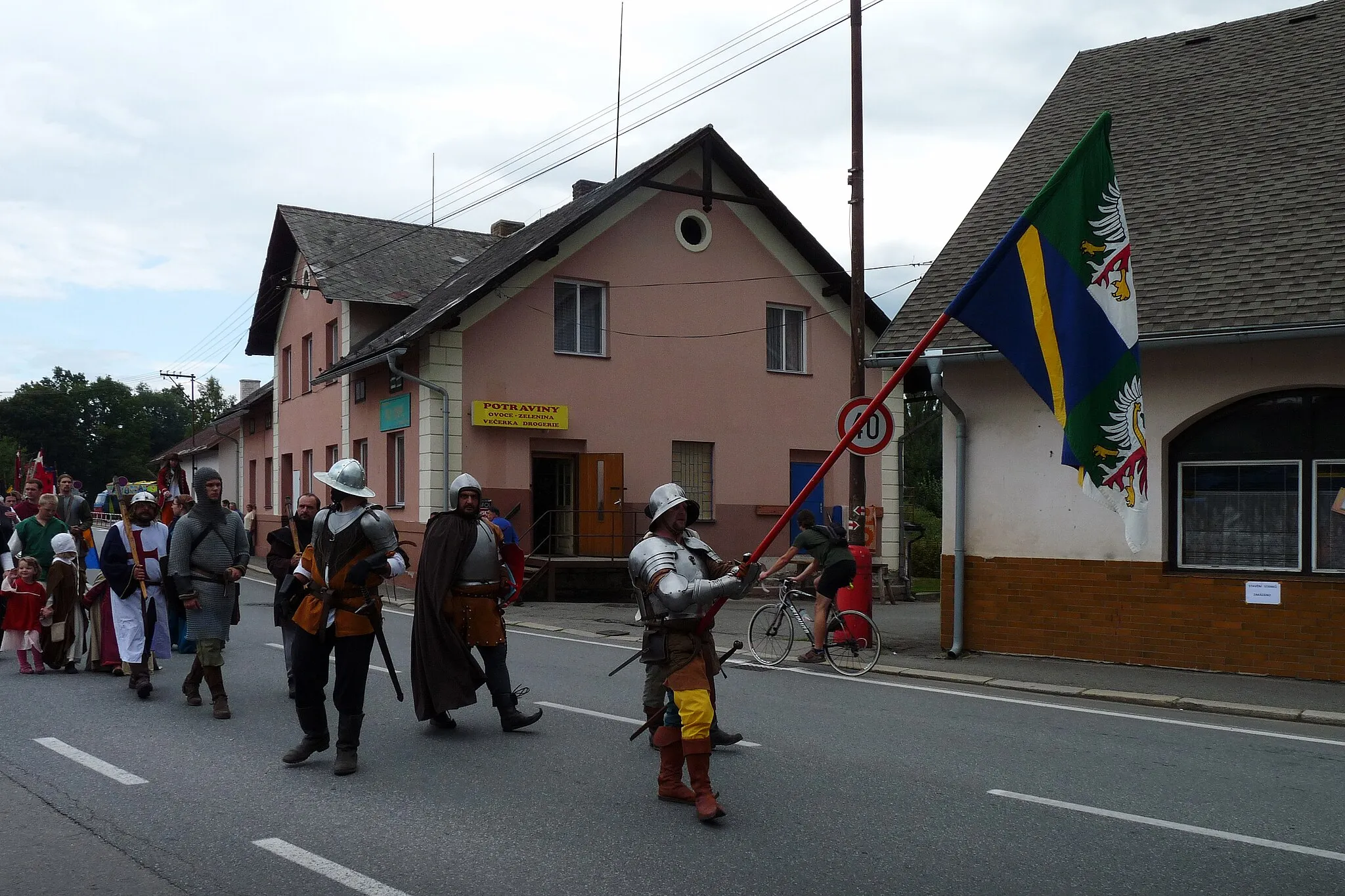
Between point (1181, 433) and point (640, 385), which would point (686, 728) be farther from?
point (640, 385)

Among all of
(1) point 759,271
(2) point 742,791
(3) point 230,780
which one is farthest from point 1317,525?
(1) point 759,271

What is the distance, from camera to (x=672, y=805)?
6.36 metres

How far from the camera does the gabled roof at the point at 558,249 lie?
71.8 feet

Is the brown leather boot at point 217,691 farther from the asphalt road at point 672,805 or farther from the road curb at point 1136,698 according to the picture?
the road curb at point 1136,698

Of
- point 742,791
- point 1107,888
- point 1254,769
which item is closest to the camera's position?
point 1107,888

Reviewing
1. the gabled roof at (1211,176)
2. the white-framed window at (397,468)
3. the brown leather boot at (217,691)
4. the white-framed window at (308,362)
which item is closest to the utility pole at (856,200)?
the gabled roof at (1211,176)

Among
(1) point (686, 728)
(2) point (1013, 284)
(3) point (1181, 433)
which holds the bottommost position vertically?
(1) point (686, 728)

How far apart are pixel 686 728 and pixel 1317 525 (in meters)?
7.88

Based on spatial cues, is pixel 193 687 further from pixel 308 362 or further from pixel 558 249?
pixel 308 362

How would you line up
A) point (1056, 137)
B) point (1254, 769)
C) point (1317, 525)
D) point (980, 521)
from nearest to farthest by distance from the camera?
point (1254, 769), point (1317, 525), point (980, 521), point (1056, 137)

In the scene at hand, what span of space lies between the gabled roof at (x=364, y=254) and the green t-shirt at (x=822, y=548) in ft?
50.7

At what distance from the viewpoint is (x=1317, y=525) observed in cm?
1136

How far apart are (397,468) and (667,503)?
18.6 m

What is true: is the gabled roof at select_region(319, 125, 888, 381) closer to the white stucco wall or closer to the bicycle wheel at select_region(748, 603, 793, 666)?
the bicycle wheel at select_region(748, 603, 793, 666)
